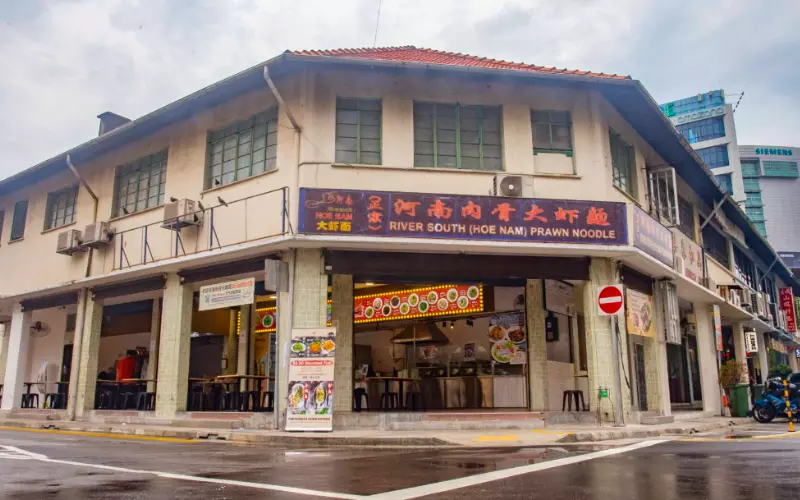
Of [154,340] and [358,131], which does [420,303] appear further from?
[154,340]

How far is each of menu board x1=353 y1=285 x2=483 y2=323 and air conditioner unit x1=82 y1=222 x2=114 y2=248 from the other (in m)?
7.45

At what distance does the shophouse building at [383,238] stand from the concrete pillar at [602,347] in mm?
51

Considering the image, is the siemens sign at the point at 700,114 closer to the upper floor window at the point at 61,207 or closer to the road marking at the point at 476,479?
the upper floor window at the point at 61,207

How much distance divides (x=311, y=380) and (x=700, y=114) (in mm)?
66318

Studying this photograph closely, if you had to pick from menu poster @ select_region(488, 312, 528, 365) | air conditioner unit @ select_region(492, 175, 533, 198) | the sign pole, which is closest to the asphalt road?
the sign pole

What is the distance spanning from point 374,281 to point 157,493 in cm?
997

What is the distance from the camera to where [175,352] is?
16609mm

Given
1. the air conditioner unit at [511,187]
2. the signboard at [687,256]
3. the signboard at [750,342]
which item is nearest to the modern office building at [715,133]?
the signboard at [750,342]

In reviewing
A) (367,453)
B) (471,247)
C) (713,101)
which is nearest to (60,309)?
(471,247)

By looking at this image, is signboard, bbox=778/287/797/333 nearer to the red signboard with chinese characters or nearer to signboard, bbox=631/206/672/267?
the red signboard with chinese characters

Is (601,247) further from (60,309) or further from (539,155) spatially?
(60,309)

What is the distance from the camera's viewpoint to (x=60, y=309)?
23.2 metres

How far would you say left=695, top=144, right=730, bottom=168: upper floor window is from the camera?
218ft

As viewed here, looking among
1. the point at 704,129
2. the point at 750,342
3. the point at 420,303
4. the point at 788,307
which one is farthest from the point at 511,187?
the point at 704,129
